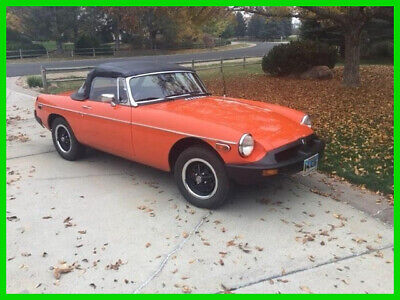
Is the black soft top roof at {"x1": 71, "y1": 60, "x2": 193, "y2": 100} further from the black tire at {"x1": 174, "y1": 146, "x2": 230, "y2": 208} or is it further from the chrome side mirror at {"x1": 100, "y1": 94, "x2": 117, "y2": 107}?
the black tire at {"x1": 174, "y1": 146, "x2": 230, "y2": 208}

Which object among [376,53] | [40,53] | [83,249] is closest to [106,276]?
[83,249]

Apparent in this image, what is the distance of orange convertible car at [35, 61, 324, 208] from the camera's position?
156 inches

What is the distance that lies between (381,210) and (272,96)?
23.2 ft

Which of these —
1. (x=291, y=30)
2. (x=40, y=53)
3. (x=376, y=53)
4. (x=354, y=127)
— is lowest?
(x=354, y=127)

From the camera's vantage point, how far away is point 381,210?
417 cm

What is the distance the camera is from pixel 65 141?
6035 mm

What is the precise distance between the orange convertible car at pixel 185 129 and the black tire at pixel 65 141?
0.02 meters

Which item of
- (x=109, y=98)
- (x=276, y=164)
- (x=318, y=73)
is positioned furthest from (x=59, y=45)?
(x=276, y=164)

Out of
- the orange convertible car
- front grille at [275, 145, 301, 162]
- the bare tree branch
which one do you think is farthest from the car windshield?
the bare tree branch

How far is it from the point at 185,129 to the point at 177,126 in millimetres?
126

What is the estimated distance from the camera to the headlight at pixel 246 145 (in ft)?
12.7

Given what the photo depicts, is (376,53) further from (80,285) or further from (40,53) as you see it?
(40,53)

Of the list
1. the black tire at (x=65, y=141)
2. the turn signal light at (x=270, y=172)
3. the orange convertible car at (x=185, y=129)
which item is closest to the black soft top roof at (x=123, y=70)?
the orange convertible car at (x=185, y=129)

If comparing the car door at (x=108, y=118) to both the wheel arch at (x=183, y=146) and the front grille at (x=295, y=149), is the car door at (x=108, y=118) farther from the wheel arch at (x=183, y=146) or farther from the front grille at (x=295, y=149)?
the front grille at (x=295, y=149)
